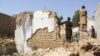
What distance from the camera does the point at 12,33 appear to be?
21.4 meters

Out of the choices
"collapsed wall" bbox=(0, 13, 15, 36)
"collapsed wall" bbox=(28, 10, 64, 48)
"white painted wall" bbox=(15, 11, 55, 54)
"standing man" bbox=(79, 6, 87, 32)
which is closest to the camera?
"standing man" bbox=(79, 6, 87, 32)

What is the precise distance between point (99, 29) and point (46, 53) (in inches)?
121

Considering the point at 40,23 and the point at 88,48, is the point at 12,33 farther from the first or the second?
the point at 88,48

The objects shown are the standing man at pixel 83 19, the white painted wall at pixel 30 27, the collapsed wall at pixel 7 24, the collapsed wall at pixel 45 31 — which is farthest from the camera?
the collapsed wall at pixel 7 24

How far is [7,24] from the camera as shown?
21.3 m

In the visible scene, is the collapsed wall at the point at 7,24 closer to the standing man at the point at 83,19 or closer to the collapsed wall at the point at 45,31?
the collapsed wall at the point at 45,31

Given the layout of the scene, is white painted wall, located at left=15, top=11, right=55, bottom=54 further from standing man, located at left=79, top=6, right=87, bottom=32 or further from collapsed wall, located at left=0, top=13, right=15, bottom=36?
collapsed wall, located at left=0, top=13, right=15, bottom=36

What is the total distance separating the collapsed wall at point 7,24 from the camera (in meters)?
20.8

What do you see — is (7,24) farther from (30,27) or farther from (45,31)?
(45,31)

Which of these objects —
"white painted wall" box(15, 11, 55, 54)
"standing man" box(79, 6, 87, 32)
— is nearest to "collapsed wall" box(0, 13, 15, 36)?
"white painted wall" box(15, 11, 55, 54)

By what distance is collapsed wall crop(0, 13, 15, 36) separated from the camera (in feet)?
68.3

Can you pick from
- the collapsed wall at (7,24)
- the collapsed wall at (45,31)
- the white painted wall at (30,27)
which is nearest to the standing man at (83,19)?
the collapsed wall at (45,31)

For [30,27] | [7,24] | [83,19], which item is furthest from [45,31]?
[7,24]

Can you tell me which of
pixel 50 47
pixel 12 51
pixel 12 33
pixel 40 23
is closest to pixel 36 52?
pixel 50 47
